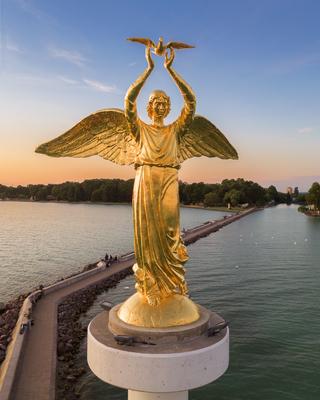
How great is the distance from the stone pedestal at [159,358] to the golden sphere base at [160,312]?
0.14m

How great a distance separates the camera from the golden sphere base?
8.49 meters

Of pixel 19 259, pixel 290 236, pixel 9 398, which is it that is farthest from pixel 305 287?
pixel 290 236

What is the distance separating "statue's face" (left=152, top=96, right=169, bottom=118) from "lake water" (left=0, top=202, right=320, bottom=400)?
9301mm

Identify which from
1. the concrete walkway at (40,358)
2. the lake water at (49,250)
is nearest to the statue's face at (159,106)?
the concrete walkway at (40,358)

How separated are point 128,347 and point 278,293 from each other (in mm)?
18821

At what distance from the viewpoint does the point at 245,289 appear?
26.5 m

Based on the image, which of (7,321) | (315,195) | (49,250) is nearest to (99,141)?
(7,321)

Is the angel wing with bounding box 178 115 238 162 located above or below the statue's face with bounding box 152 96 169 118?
below

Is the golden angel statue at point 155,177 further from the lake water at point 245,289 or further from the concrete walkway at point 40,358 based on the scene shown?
the lake water at point 245,289

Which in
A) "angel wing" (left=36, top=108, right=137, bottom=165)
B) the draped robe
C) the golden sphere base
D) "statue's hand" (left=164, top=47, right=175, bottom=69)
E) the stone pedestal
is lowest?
the stone pedestal

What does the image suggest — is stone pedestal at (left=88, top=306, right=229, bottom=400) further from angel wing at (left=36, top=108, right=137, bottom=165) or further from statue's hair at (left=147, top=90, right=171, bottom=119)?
statue's hair at (left=147, top=90, right=171, bottom=119)

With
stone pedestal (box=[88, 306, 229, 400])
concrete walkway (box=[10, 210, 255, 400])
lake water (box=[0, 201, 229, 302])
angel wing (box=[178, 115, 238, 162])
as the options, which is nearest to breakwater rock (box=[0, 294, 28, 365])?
concrete walkway (box=[10, 210, 255, 400])

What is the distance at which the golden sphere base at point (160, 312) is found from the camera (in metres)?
8.49

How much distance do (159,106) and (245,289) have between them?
19562 millimetres
